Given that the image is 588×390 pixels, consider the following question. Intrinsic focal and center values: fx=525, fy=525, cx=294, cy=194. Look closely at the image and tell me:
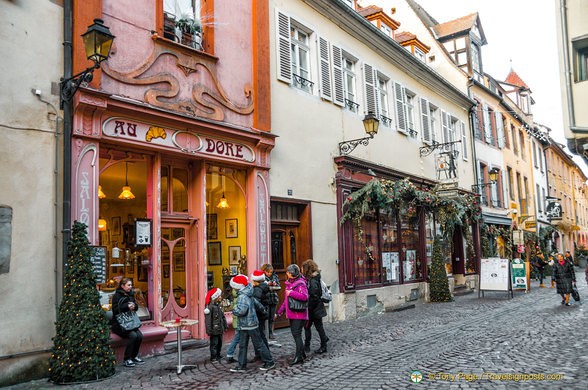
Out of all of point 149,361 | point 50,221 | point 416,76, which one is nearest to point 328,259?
point 149,361

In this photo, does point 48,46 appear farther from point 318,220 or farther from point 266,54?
point 318,220

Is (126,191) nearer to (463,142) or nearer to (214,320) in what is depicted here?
(214,320)

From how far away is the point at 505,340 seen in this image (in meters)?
9.34

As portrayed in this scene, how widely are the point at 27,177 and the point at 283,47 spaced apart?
6918 millimetres

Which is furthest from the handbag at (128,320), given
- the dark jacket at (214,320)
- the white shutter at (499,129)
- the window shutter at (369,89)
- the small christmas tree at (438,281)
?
the white shutter at (499,129)

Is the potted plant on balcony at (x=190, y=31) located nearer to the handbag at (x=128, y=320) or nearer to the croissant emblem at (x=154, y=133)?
the croissant emblem at (x=154, y=133)

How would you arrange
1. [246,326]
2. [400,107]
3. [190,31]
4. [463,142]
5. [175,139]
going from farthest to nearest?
1. [463,142]
2. [400,107]
3. [190,31]
4. [175,139]
5. [246,326]

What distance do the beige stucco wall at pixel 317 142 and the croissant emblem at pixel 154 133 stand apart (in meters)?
2.98

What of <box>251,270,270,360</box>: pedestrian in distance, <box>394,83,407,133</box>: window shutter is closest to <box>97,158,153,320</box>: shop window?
<box>251,270,270,360</box>: pedestrian in distance

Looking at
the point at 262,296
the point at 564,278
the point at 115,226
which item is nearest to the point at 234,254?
the point at 262,296

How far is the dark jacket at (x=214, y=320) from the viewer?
319 inches

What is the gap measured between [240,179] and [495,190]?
730 inches

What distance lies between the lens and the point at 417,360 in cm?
785

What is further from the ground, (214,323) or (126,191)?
(126,191)
